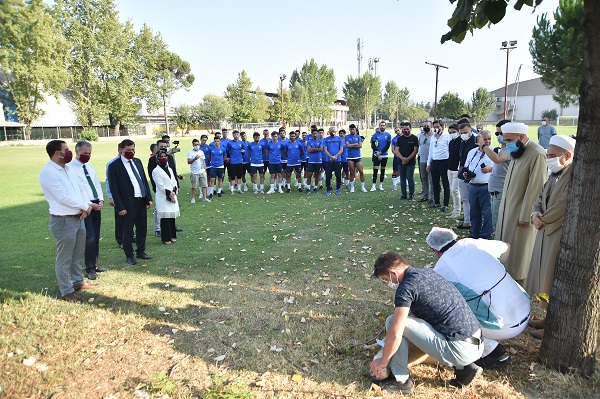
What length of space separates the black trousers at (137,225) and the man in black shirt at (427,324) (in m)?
4.84

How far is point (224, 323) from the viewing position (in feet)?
14.7

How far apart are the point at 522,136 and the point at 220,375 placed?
4.36m

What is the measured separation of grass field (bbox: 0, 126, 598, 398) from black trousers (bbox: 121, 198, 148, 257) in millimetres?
306

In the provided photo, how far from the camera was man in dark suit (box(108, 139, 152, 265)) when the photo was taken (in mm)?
6438

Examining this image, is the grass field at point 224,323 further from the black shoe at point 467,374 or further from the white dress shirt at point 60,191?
the white dress shirt at point 60,191

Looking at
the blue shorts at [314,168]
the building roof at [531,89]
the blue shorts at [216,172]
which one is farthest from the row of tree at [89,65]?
the building roof at [531,89]

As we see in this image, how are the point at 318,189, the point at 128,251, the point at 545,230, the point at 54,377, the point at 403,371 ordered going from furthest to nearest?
the point at 318,189 → the point at 128,251 → the point at 545,230 → the point at 54,377 → the point at 403,371

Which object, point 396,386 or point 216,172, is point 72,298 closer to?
point 396,386

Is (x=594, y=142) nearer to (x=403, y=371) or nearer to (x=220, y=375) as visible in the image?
(x=403, y=371)

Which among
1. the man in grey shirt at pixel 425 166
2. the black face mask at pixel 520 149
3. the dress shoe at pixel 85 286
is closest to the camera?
the black face mask at pixel 520 149

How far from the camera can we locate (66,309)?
4.78 meters

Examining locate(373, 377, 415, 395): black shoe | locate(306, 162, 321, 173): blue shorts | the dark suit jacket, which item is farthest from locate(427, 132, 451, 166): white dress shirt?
locate(373, 377, 415, 395): black shoe

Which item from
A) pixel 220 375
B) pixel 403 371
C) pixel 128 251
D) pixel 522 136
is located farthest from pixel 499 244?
pixel 128 251

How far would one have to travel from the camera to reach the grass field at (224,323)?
11.1 feet
